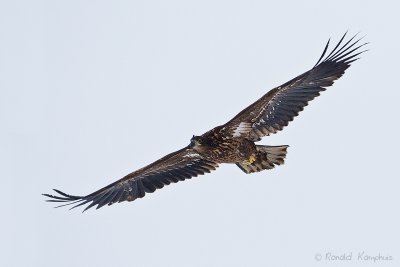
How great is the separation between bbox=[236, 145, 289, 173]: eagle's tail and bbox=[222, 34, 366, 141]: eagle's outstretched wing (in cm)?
43

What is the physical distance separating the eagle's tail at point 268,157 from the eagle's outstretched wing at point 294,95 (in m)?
0.43

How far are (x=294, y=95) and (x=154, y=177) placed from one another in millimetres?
3146

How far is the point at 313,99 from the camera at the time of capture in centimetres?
2059

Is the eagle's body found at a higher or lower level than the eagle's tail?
higher

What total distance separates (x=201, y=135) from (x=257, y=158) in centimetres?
110

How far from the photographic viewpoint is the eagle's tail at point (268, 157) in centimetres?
2097

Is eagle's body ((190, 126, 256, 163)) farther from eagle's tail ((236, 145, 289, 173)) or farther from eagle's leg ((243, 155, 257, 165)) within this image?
eagle's tail ((236, 145, 289, 173))

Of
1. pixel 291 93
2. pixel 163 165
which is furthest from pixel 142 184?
pixel 291 93

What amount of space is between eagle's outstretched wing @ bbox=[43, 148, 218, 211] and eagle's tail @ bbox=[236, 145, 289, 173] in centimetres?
112

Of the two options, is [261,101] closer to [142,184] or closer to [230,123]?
[230,123]

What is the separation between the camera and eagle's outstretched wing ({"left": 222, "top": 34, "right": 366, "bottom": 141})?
810 inches

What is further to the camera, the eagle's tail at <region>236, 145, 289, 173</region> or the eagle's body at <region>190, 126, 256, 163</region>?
the eagle's tail at <region>236, 145, 289, 173</region>

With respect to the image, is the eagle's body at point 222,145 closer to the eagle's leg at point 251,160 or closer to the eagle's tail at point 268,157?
the eagle's leg at point 251,160

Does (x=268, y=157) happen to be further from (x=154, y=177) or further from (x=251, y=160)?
(x=154, y=177)
